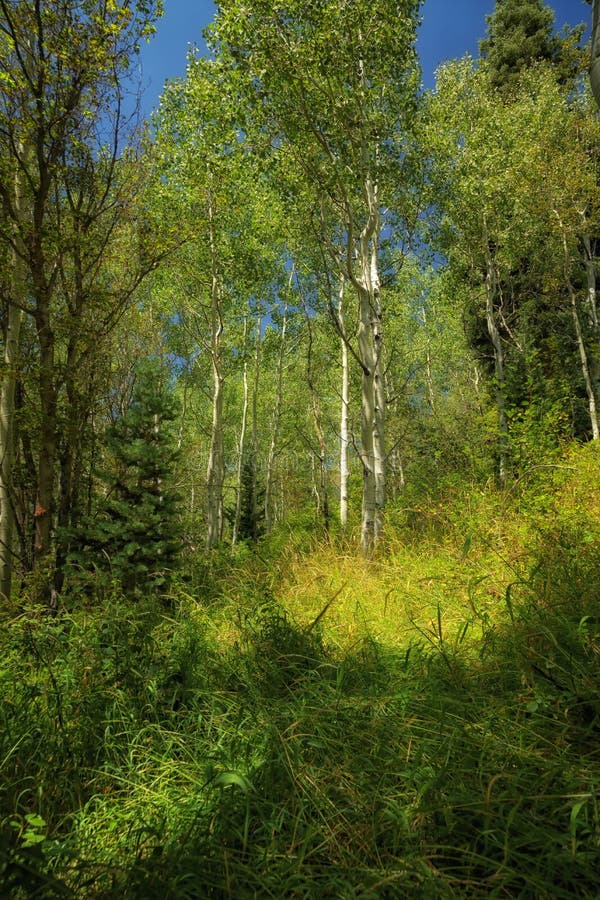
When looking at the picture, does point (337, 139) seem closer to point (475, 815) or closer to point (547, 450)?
point (547, 450)

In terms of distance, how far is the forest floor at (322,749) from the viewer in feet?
4.61

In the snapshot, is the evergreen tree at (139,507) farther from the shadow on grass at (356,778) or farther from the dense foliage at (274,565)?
the shadow on grass at (356,778)

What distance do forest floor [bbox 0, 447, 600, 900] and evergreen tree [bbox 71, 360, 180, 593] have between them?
1.62 m

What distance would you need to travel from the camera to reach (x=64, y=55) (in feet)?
15.0

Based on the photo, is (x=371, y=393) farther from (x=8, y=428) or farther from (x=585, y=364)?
(x=585, y=364)

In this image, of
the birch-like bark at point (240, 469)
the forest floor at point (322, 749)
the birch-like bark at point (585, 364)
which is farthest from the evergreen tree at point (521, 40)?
the forest floor at point (322, 749)

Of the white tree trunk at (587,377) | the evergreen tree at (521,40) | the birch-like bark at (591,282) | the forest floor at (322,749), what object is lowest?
the forest floor at (322,749)

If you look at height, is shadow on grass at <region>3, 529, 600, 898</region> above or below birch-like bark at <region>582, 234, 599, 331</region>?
below

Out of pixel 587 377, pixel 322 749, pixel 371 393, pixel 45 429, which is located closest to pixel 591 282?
pixel 587 377

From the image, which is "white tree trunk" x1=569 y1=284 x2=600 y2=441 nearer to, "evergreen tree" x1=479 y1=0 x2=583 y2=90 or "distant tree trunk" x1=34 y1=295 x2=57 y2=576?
"evergreen tree" x1=479 y1=0 x2=583 y2=90

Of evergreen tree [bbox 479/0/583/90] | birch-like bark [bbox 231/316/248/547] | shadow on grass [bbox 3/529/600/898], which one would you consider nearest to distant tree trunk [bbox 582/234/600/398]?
evergreen tree [bbox 479/0/583/90]

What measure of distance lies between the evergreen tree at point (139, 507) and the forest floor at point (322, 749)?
1.62 metres

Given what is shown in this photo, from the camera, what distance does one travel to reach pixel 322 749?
204 centimetres

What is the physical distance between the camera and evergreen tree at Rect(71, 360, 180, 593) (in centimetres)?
Result: 553
